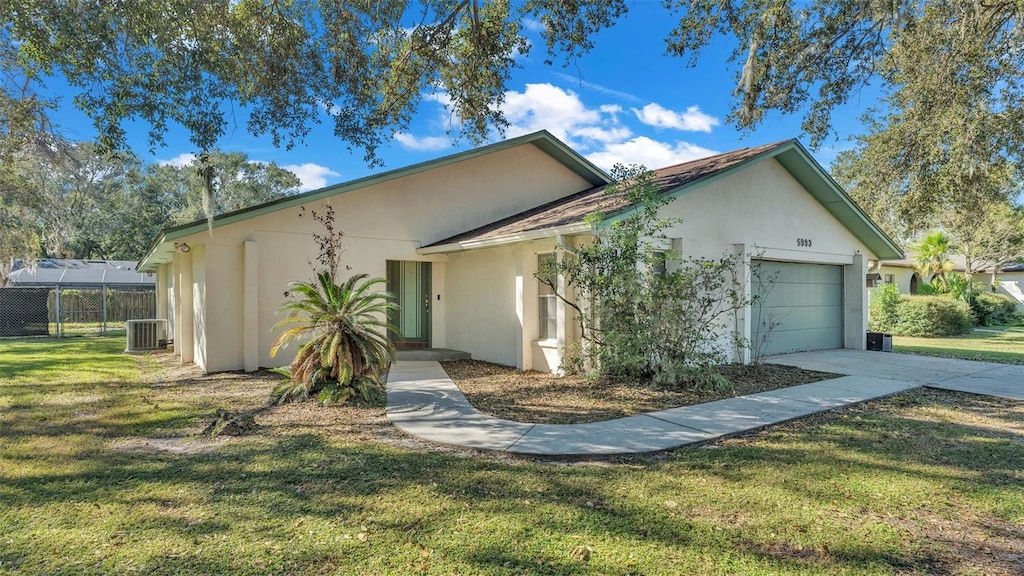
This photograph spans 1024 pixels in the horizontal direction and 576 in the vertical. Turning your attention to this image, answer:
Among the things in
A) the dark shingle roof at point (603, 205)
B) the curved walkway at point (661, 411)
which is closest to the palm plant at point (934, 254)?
the curved walkway at point (661, 411)

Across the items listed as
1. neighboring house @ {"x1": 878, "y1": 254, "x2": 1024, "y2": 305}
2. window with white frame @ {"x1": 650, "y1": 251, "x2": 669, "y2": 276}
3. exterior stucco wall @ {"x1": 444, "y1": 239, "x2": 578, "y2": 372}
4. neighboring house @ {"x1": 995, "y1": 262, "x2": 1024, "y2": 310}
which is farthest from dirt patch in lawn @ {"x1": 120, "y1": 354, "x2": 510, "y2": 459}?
neighboring house @ {"x1": 995, "y1": 262, "x2": 1024, "y2": 310}

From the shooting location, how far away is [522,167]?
524 inches

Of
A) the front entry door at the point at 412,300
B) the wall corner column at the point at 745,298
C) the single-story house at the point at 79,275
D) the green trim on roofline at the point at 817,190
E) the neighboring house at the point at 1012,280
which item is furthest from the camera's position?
the neighboring house at the point at 1012,280

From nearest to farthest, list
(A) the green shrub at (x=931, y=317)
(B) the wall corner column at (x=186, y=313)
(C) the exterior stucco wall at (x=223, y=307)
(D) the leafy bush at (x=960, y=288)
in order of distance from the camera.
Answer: (C) the exterior stucco wall at (x=223, y=307) → (B) the wall corner column at (x=186, y=313) → (A) the green shrub at (x=931, y=317) → (D) the leafy bush at (x=960, y=288)

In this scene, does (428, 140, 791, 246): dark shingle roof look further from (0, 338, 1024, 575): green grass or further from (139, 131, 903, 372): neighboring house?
(0, 338, 1024, 575): green grass

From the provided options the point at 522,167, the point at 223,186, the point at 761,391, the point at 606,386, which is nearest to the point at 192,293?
the point at 522,167

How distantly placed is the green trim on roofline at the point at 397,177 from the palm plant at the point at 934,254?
53.8ft

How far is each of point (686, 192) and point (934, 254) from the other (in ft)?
63.0

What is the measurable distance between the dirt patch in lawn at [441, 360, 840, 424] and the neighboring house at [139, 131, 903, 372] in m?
0.85

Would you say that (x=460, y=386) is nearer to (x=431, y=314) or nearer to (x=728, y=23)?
(x=431, y=314)

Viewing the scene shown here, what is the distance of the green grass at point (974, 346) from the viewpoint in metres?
11.8

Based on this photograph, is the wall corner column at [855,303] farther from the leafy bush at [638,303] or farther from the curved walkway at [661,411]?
the leafy bush at [638,303]

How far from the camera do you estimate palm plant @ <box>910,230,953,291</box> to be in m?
21.4

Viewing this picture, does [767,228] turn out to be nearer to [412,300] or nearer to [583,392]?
[583,392]
